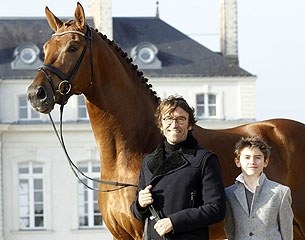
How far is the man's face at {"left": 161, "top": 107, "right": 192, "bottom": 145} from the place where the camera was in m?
5.21

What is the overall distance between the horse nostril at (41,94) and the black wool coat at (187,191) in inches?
35.1

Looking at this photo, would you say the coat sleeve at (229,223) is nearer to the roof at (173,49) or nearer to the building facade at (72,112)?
the building facade at (72,112)

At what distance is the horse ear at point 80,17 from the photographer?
6.11 m

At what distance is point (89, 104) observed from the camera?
20.6ft

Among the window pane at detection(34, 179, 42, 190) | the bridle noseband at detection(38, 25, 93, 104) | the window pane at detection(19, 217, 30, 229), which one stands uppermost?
the bridle noseband at detection(38, 25, 93, 104)

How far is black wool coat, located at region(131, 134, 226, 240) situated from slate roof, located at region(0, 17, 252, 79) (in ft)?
103

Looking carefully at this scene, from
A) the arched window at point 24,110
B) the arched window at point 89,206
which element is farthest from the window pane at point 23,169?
the arched window at point 89,206

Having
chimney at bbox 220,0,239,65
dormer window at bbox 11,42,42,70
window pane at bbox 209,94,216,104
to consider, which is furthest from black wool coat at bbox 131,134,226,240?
chimney at bbox 220,0,239,65

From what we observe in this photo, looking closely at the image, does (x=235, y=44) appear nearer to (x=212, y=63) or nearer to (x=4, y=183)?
(x=212, y=63)

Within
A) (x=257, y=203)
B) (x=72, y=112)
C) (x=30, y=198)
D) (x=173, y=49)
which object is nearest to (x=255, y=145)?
(x=257, y=203)

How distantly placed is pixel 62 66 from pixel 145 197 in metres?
1.14

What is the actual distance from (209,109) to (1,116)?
7075 millimetres

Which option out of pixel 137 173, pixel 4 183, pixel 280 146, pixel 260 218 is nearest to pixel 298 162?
pixel 280 146

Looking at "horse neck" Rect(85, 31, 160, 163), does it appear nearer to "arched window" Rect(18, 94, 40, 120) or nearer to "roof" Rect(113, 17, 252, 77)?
"arched window" Rect(18, 94, 40, 120)
